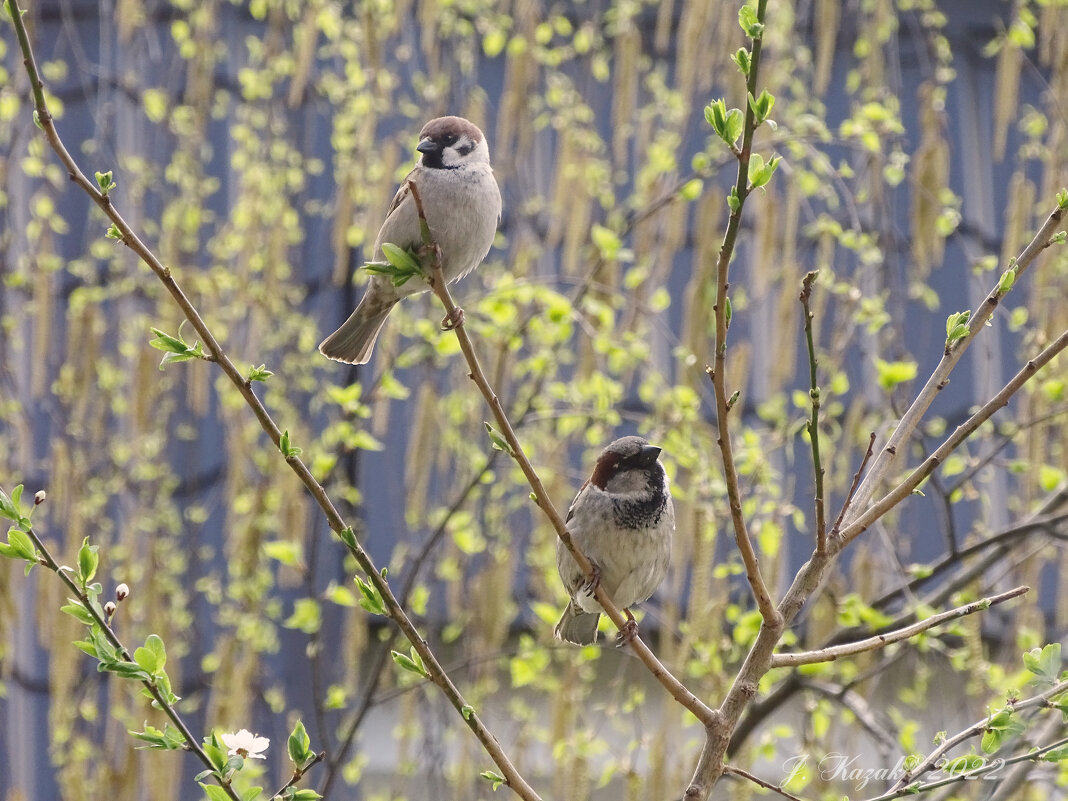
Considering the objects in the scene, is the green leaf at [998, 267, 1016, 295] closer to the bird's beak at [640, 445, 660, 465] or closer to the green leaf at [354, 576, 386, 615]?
the green leaf at [354, 576, 386, 615]

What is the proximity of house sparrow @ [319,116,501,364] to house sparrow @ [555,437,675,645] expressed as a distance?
18.6 inches

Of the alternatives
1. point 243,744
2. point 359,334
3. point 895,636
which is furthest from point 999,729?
point 359,334

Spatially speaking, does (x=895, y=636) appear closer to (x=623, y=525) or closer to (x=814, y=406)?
(x=814, y=406)

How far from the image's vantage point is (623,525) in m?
2.31

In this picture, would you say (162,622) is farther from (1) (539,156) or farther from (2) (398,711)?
(1) (539,156)

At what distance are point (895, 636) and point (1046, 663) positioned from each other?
0.17 m

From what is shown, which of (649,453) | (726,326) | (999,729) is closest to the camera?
(726,326)

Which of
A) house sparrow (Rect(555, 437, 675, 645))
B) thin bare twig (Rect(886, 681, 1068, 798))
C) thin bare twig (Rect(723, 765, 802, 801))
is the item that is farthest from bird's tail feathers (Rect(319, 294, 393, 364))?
thin bare twig (Rect(886, 681, 1068, 798))

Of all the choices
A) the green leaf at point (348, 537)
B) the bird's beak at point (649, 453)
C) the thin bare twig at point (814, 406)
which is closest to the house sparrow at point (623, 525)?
the bird's beak at point (649, 453)

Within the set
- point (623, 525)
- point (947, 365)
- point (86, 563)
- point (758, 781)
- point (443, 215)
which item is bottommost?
point (758, 781)

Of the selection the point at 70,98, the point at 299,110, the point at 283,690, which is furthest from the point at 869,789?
the point at 70,98

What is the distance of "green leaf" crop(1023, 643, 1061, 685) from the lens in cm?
139

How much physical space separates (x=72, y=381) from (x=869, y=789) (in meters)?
3.01

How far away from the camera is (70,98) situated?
5.14 meters
